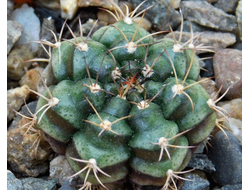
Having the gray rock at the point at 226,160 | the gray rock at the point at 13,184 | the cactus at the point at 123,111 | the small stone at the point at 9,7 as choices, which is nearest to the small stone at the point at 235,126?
the gray rock at the point at 226,160

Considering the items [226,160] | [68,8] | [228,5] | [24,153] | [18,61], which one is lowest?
[226,160]

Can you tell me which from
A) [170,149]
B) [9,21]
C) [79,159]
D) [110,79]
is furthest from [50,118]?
[9,21]

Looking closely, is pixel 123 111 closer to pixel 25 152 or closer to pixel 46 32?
pixel 25 152

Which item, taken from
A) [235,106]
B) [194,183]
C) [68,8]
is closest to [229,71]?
[235,106]

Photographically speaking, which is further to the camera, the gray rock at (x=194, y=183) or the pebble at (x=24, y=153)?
the pebble at (x=24, y=153)

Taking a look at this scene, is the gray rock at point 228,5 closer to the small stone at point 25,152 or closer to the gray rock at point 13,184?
the small stone at point 25,152

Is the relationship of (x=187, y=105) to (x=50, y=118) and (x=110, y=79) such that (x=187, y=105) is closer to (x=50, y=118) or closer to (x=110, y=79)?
(x=110, y=79)
